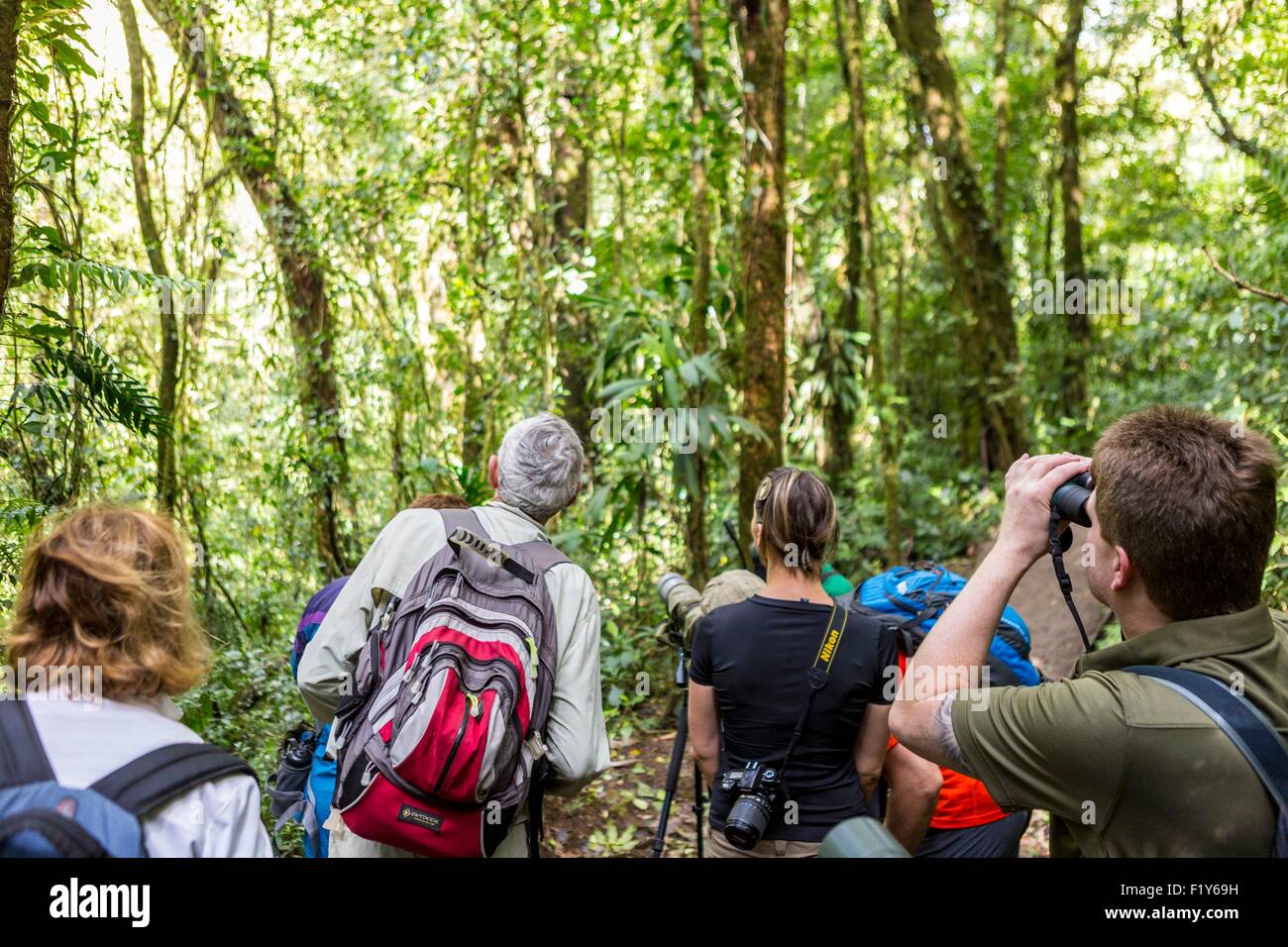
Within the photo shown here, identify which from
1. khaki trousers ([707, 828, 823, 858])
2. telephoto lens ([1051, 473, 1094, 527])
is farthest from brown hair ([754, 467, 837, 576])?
telephoto lens ([1051, 473, 1094, 527])

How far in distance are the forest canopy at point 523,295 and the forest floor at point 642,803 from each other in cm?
29

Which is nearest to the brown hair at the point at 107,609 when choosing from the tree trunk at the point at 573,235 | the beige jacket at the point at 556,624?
the beige jacket at the point at 556,624

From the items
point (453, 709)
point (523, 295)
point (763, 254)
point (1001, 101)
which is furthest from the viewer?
point (1001, 101)

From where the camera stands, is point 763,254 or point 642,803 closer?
point 642,803

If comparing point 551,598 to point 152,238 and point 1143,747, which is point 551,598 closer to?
point 1143,747

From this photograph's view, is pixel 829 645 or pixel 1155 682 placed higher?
pixel 1155 682

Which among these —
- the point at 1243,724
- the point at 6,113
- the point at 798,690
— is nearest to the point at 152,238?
the point at 6,113

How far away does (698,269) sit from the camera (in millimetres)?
5984

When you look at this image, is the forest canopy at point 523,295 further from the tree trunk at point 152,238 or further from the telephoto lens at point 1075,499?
the telephoto lens at point 1075,499

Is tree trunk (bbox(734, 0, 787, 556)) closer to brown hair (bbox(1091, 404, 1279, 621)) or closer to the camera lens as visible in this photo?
the camera lens

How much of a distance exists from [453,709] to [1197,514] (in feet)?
4.86

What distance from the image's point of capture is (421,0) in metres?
7.20

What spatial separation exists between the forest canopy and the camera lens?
9.54ft
